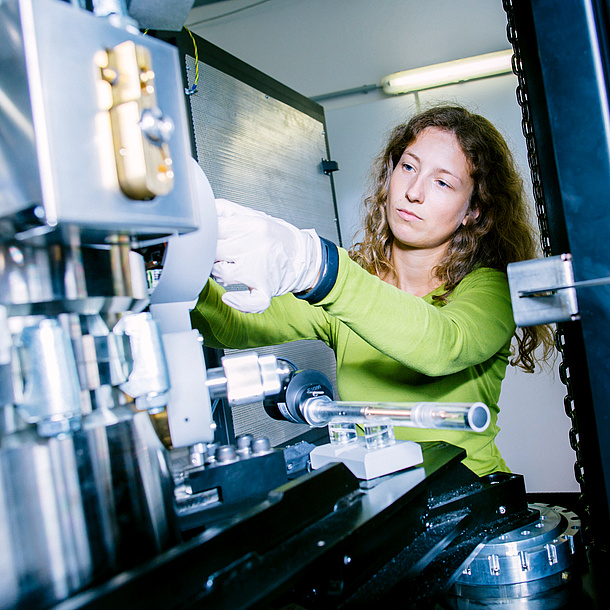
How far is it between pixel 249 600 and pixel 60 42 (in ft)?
1.35

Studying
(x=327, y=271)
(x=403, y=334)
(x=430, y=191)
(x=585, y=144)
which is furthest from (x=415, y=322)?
(x=430, y=191)

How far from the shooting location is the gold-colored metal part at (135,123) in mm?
395

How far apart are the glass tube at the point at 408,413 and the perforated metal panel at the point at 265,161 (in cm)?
100

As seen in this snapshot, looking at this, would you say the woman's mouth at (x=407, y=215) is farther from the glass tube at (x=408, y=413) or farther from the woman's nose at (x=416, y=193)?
the glass tube at (x=408, y=413)

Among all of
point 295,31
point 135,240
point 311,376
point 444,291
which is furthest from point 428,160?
point 295,31

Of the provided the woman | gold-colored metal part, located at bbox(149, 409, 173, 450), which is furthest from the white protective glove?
gold-colored metal part, located at bbox(149, 409, 173, 450)

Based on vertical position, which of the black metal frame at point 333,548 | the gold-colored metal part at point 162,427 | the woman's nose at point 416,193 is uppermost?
the woman's nose at point 416,193

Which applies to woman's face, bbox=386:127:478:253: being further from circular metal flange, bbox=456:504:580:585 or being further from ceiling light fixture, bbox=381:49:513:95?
ceiling light fixture, bbox=381:49:513:95

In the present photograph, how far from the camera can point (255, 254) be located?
2.61 ft

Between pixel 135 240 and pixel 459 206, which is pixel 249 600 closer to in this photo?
pixel 135 240

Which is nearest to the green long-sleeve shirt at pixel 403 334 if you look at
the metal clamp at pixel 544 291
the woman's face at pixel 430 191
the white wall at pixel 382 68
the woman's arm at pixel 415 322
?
the woman's arm at pixel 415 322

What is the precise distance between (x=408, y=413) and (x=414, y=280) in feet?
3.47

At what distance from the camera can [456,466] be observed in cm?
79

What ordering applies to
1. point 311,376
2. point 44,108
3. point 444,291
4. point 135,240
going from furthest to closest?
point 444,291, point 311,376, point 135,240, point 44,108
